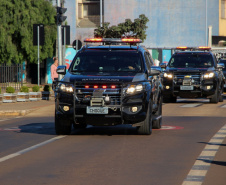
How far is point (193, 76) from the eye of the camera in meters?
27.3

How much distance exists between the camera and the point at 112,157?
11.7 m

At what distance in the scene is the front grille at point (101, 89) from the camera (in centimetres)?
1473

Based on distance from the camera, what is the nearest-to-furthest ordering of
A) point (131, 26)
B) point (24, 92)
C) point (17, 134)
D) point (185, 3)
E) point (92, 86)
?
point (92, 86) < point (17, 134) < point (24, 92) < point (131, 26) < point (185, 3)

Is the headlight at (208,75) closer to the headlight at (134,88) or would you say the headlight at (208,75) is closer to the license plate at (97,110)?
the headlight at (134,88)

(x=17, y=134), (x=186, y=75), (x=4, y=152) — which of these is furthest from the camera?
(x=186, y=75)

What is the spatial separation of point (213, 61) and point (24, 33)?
71.7 ft

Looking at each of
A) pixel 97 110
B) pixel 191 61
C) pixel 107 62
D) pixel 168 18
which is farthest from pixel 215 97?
pixel 168 18

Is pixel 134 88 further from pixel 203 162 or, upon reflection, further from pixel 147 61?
pixel 203 162

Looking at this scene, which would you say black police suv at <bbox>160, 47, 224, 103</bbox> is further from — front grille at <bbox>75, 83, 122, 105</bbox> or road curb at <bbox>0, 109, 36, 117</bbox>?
front grille at <bbox>75, 83, 122, 105</bbox>

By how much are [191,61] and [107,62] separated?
41.3 ft

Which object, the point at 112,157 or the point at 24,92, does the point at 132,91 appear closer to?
the point at 112,157

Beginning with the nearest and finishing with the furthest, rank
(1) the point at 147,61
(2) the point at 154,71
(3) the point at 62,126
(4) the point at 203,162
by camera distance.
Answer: (4) the point at 203,162 < (3) the point at 62,126 < (2) the point at 154,71 < (1) the point at 147,61

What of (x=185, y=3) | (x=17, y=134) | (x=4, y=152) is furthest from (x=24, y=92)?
(x=185, y=3)

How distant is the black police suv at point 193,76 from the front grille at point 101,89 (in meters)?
12.9
